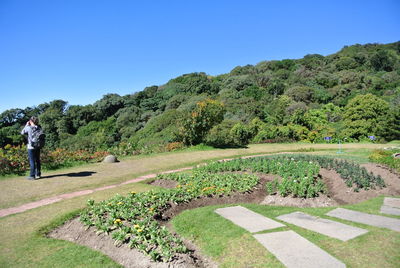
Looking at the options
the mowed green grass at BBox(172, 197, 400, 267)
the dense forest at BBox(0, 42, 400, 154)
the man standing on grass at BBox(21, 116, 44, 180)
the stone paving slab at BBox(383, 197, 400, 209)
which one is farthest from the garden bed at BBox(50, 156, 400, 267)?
the dense forest at BBox(0, 42, 400, 154)

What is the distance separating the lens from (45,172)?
871 cm

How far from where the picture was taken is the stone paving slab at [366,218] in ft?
12.4

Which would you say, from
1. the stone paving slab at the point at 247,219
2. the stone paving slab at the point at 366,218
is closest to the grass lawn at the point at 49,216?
the stone paving slab at the point at 247,219

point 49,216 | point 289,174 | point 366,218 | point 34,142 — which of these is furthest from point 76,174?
point 366,218

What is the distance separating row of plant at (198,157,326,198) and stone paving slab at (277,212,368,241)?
1.34 metres

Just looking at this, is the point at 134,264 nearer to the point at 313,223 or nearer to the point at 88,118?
the point at 313,223

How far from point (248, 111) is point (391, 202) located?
99.5ft

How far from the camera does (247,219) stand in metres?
4.13

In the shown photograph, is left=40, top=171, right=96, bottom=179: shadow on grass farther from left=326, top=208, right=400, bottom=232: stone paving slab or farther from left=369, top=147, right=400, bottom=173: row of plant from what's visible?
left=369, top=147, right=400, bottom=173: row of plant

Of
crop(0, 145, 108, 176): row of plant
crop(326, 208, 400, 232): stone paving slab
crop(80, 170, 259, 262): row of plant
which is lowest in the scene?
crop(326, 208, 400, 232): stone paving slab

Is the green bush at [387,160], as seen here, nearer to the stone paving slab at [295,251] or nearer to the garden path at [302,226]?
the garden path at [302,226]

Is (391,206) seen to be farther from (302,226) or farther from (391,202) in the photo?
(302,226)

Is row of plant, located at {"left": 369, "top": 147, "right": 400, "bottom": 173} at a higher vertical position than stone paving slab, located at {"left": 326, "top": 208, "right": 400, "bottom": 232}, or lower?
higher

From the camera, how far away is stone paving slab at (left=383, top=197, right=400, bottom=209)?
4773mm
